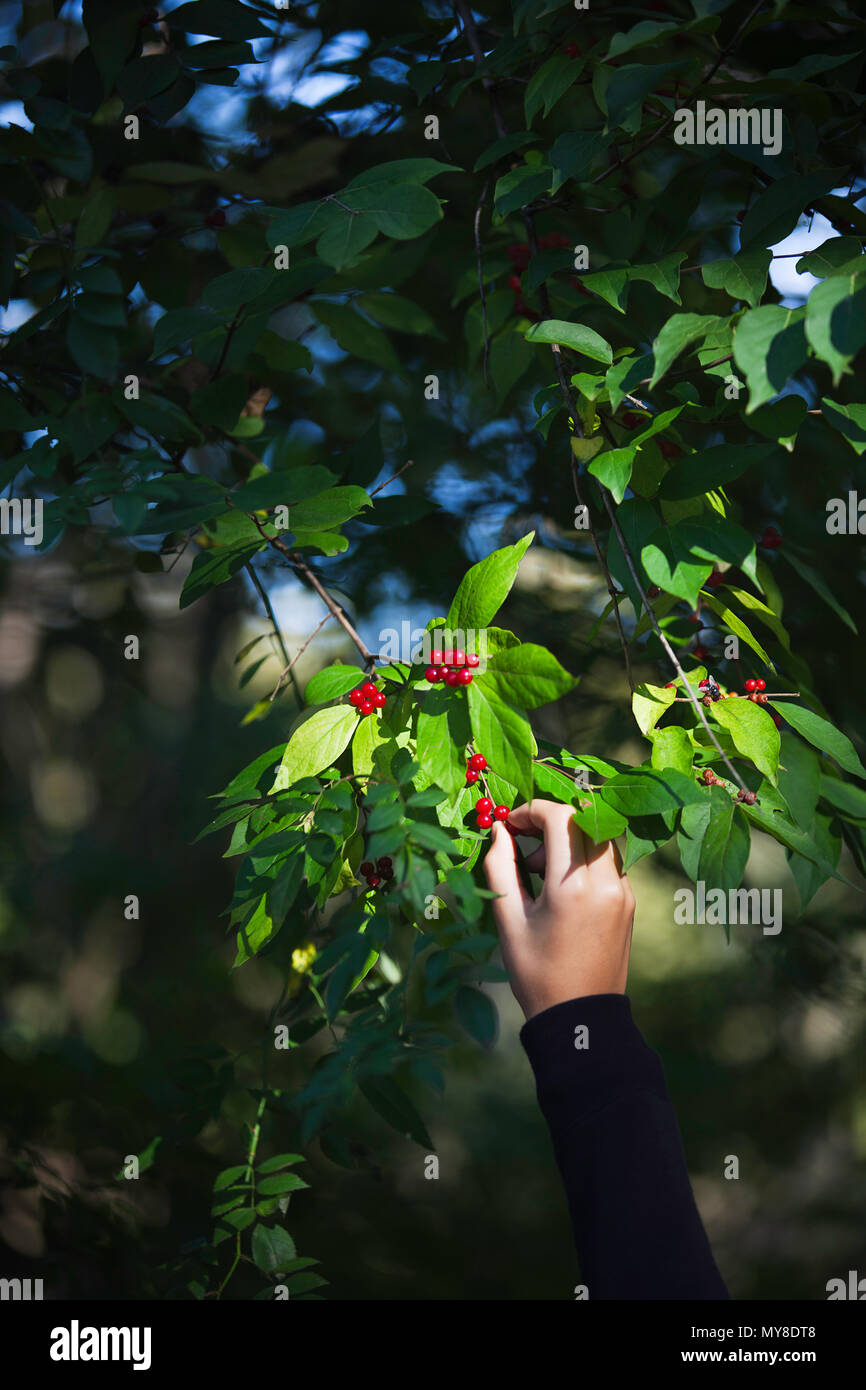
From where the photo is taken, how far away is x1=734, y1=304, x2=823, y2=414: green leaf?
46 cm

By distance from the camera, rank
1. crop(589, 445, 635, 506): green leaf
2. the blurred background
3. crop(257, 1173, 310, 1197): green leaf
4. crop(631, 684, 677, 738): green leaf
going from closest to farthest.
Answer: crop(589, 445, 635, 506): green leaf < crop(631, 684, 677, 738): green leaf < crop(257, 1173, 310, 1197): green leaf < the blurred background

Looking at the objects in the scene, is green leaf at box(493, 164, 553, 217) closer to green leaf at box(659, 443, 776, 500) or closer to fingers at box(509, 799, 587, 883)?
green leaf at box(659, 443, 776, 500)

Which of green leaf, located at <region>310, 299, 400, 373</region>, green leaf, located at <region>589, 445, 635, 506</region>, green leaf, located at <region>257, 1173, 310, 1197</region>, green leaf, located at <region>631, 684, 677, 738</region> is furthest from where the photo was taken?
green leaf, located at <region>310, 299, 400, 373</region>

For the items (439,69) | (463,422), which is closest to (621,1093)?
(439,69)

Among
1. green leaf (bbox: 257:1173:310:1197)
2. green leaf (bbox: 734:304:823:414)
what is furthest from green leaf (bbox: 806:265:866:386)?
green leaf (bbox: 257:1173:310:1197)

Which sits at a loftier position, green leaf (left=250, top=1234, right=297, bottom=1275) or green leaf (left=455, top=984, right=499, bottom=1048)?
green leaf (left=455, top=984, right=499, bottom=1048)

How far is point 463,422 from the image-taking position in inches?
52.1

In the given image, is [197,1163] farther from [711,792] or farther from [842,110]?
[842,110]

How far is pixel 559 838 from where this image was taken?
0.62 m

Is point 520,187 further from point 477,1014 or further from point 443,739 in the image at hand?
point 477,1014

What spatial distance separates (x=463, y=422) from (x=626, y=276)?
2.33 feet

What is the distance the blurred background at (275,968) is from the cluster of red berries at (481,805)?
56cm

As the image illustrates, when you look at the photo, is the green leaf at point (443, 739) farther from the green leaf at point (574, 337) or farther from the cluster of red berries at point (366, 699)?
the green leaf at point (574, 337)

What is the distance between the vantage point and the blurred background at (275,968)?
3.72 feet
